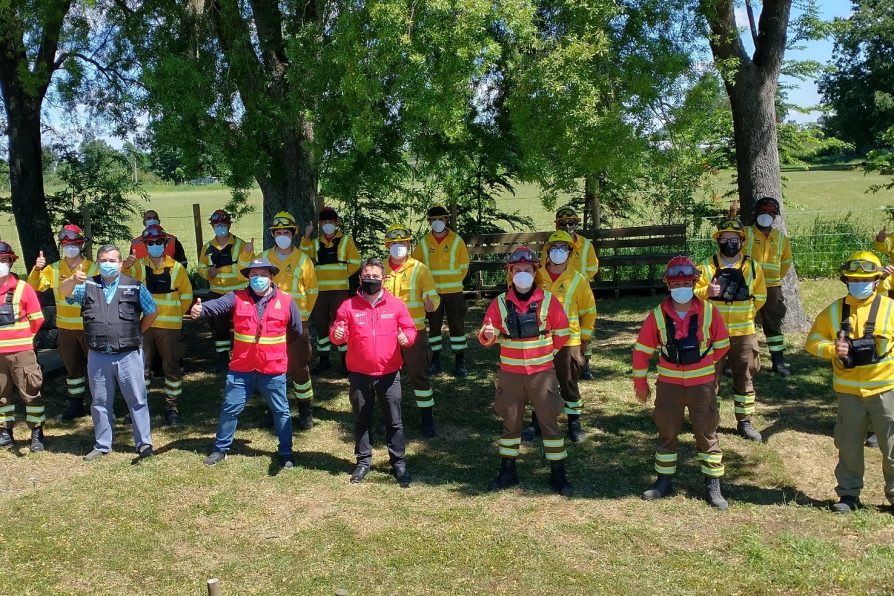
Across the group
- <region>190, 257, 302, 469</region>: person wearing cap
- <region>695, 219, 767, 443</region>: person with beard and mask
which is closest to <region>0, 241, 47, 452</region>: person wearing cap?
<region>190, 257, 302, 469</region>: person wearing cap

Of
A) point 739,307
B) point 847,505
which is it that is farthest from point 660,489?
point 739,307

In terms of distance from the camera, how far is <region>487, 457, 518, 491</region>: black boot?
23.5 ft

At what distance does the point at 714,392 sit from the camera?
263 inches

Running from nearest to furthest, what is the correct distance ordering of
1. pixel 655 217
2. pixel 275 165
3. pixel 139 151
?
pixel 275 165, pixel 139 151, pixel 655 217

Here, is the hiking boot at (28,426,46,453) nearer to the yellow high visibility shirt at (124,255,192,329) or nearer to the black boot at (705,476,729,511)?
the yellow high visibility shirt at (124,255,192,329)

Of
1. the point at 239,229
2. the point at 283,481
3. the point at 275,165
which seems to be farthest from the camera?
the point at 239,229

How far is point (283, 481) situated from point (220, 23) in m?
5.82

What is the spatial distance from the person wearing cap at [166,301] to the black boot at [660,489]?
17.7 ft

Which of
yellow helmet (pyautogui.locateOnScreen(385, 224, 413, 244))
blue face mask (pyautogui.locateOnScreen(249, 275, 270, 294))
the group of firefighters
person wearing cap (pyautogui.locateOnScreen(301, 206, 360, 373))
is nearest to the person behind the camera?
the group of firefighters

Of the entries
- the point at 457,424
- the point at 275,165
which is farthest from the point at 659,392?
the point at 275,165

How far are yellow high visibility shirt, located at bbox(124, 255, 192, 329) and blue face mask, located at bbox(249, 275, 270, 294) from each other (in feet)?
6.27

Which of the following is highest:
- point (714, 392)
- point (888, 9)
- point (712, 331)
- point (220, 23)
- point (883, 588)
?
point (888, 9)

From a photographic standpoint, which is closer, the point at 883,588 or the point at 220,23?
the point at 883,588

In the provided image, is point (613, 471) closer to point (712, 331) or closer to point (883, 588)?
point (712, 331)
